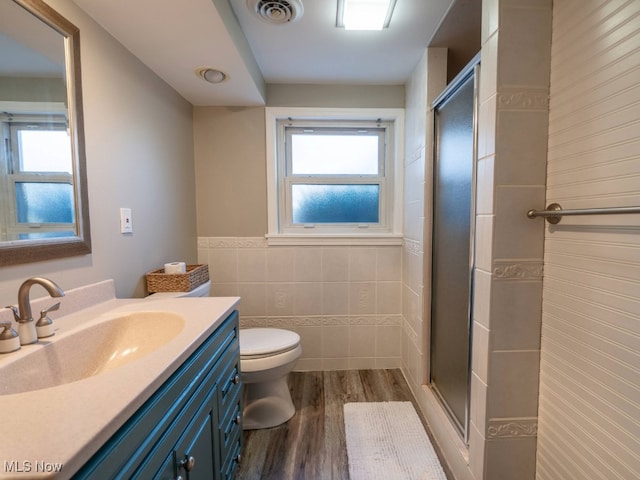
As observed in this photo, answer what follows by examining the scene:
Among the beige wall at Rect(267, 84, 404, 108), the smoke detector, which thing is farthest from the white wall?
the beige wall at Rect(267, 84, 404, 108)

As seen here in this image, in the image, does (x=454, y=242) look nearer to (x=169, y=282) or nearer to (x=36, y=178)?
(x=169, y=282)

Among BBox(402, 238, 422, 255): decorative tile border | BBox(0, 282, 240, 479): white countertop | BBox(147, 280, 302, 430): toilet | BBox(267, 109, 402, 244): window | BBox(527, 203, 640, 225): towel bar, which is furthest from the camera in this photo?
BBox(267, 109, 402, 244): window

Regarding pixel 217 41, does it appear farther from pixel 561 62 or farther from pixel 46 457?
pixel 46 457

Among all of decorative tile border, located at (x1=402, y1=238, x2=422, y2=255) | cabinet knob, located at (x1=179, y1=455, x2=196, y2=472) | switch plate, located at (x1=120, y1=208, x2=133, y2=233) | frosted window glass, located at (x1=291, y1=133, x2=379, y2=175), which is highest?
frosted window glass, located at (x1=291, y1=133, x2=379, y2=175)

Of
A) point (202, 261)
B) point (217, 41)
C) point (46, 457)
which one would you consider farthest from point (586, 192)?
point (202, 261)

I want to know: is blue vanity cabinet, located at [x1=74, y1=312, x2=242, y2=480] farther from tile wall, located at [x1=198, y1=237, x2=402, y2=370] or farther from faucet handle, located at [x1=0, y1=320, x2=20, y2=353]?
tile wall, located at [x1=198, y1=237, x2=402, y2=370]

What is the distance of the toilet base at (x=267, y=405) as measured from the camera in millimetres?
1641

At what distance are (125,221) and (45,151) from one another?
42cm

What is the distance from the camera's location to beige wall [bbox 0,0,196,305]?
42.3 inches

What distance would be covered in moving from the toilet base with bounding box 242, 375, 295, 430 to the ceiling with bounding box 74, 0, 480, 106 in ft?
5.77

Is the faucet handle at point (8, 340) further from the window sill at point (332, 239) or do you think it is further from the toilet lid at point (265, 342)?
the window sill at point (332, 239)

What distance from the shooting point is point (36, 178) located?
910 millimetres

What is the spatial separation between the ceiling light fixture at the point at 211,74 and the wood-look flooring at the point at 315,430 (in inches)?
77.5

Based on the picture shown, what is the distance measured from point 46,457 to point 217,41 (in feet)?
4.79
